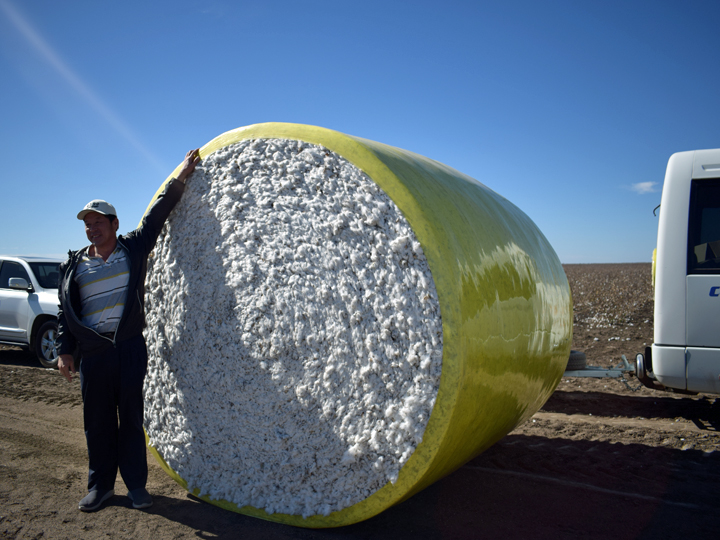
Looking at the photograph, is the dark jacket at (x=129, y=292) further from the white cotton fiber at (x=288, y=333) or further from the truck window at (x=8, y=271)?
the truck window at (x=8, y=271)

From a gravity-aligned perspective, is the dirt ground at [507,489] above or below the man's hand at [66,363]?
below

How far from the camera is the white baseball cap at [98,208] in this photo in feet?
9.98

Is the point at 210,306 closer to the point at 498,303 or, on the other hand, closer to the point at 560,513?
the point at 498,303

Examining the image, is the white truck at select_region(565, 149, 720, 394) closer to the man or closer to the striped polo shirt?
the man

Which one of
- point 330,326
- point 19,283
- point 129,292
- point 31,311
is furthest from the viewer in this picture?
point 31,311

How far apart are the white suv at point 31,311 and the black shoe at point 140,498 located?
590cm

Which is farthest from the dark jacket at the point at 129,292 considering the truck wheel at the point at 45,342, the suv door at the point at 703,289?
the truck wheel at the point at 45,342

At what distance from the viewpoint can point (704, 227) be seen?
442cm

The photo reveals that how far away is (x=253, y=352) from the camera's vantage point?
273cm

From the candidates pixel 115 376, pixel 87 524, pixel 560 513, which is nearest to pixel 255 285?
pixel 115 376

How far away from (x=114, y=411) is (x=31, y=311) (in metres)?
6.18

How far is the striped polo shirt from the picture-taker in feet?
9.84

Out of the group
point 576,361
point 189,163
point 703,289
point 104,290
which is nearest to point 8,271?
point 104,290

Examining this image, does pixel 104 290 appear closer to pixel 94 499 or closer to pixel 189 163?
pixel 189 163
